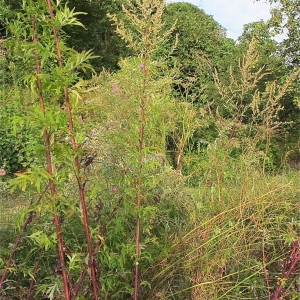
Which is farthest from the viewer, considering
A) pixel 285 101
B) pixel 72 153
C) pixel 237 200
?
pixel 285 101

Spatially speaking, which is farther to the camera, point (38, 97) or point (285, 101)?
point (285, 101)

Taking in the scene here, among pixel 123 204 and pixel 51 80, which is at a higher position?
pixel 51 80

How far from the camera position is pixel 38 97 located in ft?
5.99

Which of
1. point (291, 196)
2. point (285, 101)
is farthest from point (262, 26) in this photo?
point (291, 196)

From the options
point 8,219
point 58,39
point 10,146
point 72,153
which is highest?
point 58,39

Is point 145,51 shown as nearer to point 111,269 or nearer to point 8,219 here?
point 111,269

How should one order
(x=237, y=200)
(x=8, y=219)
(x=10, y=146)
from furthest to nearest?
(x=10, y=146) → (x=8, y=219) → (x=237, y=200)

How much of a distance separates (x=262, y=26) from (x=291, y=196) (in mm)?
7733

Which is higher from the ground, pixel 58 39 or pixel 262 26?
pixel 262 26

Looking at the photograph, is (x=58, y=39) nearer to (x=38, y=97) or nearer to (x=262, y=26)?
(x=38, y=97)

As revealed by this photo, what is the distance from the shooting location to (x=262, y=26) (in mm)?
9859

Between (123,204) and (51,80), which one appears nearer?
(51,80)

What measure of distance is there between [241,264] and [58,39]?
155cm

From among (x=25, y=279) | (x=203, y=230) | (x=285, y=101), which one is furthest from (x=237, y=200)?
(x=285, y=101)
